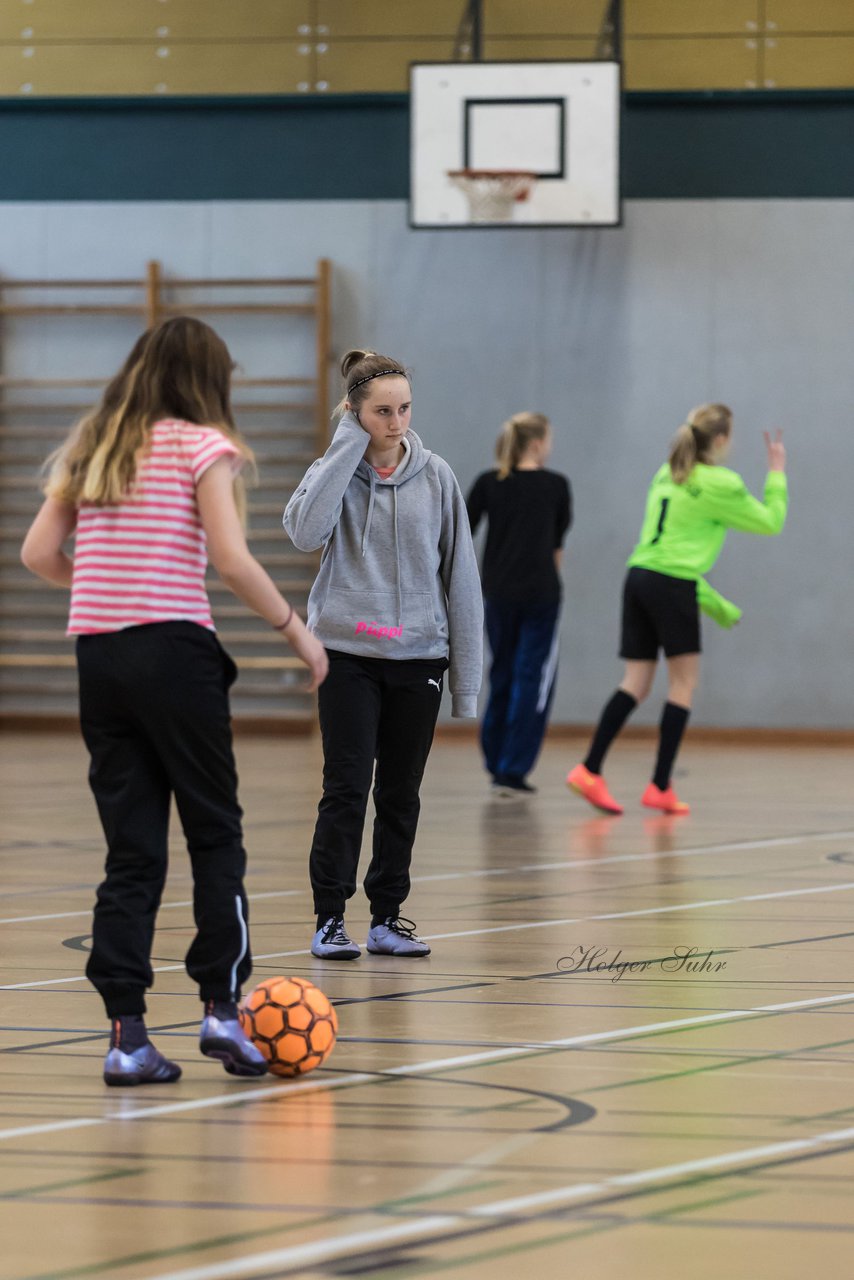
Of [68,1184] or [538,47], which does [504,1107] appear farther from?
[538,47]

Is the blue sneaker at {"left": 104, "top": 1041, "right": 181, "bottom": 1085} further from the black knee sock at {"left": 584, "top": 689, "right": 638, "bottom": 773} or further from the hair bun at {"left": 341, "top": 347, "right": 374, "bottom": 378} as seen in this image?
the black knee sock at {"left": 584, "top": 689, "right": 638, "bottom": 773}

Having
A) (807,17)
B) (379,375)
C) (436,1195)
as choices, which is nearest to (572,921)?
(379,375)

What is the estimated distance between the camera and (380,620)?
3.89 m

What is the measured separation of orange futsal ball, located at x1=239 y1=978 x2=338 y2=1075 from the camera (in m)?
2.82

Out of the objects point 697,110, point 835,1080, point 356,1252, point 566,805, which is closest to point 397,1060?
point 835,1080

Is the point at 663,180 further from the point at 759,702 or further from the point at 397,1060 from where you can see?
the point at 397,1060

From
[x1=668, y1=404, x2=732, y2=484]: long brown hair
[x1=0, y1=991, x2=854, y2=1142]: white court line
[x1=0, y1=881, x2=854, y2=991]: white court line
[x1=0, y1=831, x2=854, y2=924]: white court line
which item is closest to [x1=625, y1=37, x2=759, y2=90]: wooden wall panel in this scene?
[x1=668, y1=404, x2=732, y2=484]: long brown hair

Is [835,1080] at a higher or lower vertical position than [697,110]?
lower

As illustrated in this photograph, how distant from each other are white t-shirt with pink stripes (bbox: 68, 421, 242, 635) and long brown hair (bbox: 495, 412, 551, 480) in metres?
4.95

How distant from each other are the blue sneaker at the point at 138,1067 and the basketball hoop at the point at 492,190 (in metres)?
7.94

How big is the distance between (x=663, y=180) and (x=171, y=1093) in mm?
8927

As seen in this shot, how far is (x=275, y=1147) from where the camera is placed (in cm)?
240

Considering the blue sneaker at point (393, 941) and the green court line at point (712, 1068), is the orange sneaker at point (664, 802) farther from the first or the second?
the green court line at point (712, 1068)

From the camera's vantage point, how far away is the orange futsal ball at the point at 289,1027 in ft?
9.26
